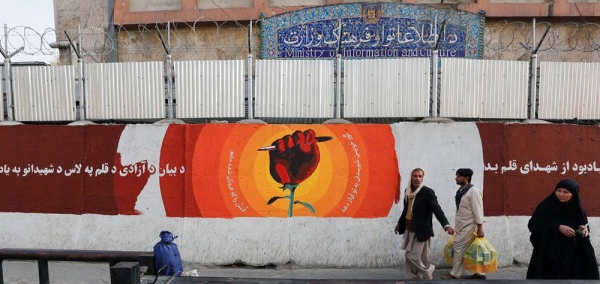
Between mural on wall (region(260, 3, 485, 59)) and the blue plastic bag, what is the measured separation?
574cm

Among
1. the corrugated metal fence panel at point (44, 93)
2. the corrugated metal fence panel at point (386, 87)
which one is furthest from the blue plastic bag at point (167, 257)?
the corrugated metal fence panel at point (44, 93)

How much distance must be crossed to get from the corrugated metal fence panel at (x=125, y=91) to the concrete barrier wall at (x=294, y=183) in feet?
1.68

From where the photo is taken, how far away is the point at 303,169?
583cm

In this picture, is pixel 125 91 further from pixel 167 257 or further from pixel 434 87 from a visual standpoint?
pixel 434 87

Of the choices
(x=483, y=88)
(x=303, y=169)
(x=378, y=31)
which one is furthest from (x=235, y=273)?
(x=378, y=31)

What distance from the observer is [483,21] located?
8484 millimetres

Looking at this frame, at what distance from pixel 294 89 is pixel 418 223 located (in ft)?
9.21

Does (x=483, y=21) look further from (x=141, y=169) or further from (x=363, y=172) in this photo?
(x=141, y=169)

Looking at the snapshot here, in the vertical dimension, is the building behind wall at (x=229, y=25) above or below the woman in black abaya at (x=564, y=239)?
above

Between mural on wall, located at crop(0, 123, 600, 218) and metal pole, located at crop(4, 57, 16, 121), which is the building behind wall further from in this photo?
mural on wall, located at crop(0, 123, 600, 218)

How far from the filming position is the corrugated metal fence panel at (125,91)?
638cm

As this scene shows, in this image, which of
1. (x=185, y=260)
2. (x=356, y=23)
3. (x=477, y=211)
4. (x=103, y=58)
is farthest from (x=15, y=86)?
(x=477, y=211)

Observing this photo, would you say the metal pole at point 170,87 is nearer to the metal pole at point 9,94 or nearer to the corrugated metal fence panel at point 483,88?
the metal pole at point 9,94

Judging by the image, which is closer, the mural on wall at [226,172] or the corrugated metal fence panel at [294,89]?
the mural on wall at [226,172]
